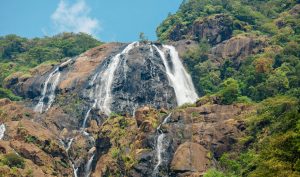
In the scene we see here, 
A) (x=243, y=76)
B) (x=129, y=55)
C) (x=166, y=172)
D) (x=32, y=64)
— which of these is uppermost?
(x=32, y=64)

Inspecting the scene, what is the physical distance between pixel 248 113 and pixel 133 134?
12968 mm

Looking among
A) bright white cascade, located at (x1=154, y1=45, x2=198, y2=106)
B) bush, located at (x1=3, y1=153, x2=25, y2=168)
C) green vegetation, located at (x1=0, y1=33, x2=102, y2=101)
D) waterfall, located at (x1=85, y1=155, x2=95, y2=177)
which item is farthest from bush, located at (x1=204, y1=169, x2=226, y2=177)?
green vegetation, located at (x1=0, y1=33, x2=102, y2=101)

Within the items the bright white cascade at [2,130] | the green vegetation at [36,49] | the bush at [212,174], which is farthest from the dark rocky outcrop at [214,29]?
the bush at [212,174]

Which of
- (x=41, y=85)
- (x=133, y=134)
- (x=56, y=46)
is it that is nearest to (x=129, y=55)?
(x=41, y=85)

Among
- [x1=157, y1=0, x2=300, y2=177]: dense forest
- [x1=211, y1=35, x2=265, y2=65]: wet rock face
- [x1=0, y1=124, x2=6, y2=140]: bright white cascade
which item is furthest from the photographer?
[x1=211, y1=35, x2=265, y2=65]: wet rock face

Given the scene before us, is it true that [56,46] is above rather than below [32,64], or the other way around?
above

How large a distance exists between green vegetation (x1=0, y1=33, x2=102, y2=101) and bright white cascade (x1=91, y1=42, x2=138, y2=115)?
20.6m

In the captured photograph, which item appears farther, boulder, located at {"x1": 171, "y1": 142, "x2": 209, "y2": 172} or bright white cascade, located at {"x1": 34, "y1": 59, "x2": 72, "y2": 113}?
bright white cascade, located at {"x1": 34, "y1": 59, "x2": 72, "y2": 113}

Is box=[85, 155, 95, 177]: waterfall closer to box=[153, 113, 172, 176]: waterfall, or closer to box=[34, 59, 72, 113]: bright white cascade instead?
box=[153, 113, 172, 176]: waterfall

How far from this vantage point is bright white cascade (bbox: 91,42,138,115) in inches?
2672

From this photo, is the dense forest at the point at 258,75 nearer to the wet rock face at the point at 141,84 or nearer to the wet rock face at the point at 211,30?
the wet rock face at the point at 211,30

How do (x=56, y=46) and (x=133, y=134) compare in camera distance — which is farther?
(x=56, y=46)

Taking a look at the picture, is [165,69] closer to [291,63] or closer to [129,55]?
[129,55]

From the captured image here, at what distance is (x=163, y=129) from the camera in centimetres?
5331
